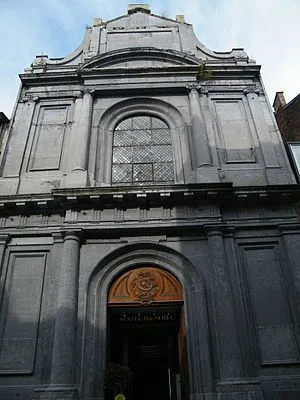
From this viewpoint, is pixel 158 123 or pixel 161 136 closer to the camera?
pixel 161 136

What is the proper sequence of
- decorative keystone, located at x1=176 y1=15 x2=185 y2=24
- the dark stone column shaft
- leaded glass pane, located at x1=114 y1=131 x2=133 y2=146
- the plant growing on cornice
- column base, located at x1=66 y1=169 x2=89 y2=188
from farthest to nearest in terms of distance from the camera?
decorative keystone, located at x1=176 y1=15 x2=185 y2=24 < the plant growing on cornice < leaded glass pane, located at x1=114 y1=131 x2=133 y2=146 < column base, located at x1=66 y1=169 x2=89 y2=188 < the dark stone column shaft

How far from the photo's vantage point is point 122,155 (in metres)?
11.4

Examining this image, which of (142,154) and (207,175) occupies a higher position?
(142,154)

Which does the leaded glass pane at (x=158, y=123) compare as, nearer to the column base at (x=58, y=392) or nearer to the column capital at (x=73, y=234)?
the column capital at (x=73, y=234)

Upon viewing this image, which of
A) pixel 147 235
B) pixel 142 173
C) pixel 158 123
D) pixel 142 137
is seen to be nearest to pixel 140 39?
pixel 158 123

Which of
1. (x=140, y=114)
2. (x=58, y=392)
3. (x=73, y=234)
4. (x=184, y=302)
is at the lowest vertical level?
(x=58, y=392)

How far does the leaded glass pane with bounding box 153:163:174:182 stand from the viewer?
10.8 meters

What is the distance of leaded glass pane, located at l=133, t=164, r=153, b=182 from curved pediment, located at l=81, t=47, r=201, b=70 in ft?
13.7

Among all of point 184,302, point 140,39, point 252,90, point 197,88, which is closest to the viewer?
point 184,302

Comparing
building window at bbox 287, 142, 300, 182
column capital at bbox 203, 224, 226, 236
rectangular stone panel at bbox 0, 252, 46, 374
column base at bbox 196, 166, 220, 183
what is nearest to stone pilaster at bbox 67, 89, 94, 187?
rectangular stone panel at bbox 0, 252, 46, 374

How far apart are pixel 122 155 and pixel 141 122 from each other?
1.54 m

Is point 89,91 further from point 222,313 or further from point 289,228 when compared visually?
point 222,313

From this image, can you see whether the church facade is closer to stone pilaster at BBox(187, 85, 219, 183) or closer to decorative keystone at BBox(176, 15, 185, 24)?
stone pilaster at BBox(187, 85, 219, 183)

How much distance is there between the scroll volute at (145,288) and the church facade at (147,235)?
3 centimetres
